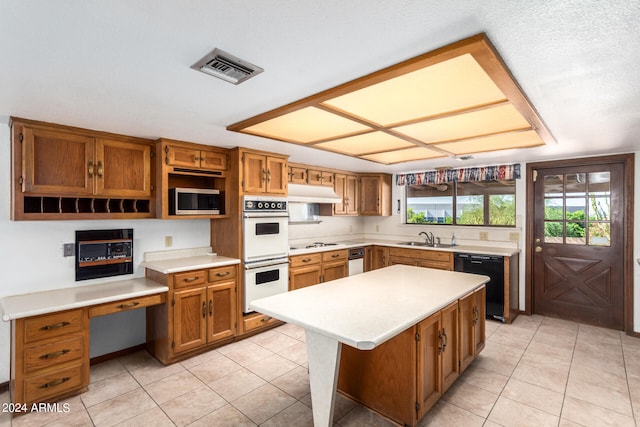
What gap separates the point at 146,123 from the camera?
2592mm

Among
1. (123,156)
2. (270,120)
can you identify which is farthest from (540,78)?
(123,156)

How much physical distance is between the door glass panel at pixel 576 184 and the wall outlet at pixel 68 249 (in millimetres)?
5510

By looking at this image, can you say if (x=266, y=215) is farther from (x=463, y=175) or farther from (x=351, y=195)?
(x=463, y=175)

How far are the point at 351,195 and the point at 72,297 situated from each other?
152 inches

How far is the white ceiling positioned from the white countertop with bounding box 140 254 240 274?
144 centimetres

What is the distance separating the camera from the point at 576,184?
406 cm

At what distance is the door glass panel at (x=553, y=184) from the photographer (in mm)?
4168

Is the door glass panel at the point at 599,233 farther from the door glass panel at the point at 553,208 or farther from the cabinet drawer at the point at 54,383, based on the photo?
the cabinet drawer at the point at 54,383

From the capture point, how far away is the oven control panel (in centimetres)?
354

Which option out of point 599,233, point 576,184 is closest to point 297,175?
point 576,184

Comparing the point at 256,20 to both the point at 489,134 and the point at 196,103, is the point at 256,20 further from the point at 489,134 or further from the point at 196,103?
the point at 489,134

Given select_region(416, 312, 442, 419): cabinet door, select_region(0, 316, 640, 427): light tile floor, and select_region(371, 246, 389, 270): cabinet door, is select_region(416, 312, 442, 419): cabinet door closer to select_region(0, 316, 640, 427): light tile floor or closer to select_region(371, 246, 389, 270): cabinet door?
select_region(0, 316, 640, 427): light tile floor

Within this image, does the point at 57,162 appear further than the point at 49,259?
No

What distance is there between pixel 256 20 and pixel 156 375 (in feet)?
9.62
